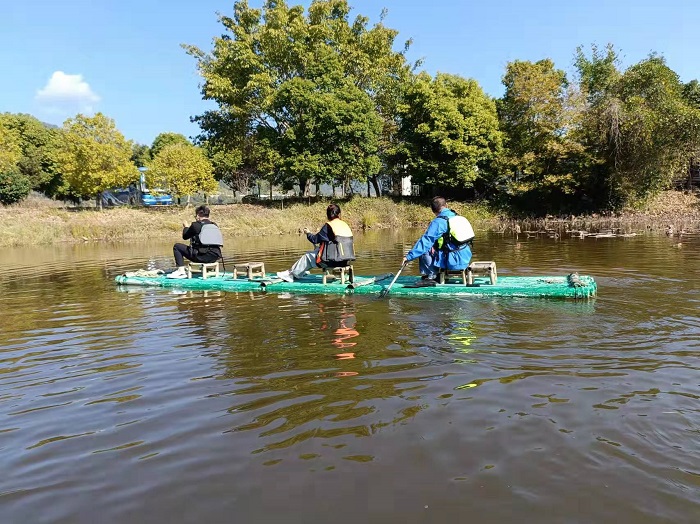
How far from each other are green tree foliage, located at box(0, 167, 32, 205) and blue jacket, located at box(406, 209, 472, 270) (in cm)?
3432

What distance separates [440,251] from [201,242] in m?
5.08

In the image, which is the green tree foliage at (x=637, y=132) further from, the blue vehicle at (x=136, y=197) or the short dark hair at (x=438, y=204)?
the blue vehicle at (x=136, y=197)

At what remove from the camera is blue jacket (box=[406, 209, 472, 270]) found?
27.7 ft

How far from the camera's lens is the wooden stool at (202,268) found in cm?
1092

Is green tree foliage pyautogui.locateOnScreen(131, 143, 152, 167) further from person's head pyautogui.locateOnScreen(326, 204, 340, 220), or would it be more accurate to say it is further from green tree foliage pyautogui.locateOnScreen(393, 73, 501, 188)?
person's head pyautogui.locateOnScreen(326, 204, 340, 220)

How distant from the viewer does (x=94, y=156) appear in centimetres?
3353

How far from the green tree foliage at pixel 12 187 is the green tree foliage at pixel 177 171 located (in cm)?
815

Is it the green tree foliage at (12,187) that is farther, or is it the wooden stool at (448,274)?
the green tree foliage at (12,187)

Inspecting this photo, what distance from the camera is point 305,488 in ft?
10.4

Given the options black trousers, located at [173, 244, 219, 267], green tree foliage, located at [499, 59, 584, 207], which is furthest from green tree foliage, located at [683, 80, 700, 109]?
black trousers, located at [173, 244, 219, 267]

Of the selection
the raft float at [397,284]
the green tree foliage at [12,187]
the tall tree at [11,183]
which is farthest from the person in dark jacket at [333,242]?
the green tree foliage at [12,187]

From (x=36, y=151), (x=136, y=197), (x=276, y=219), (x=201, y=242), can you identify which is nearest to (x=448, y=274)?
(x=201, y=242)

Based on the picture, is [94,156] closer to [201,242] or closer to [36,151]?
[36,151]

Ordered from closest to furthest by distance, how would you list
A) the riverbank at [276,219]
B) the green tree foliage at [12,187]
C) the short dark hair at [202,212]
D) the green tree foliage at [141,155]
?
1. the short dark hair at [202,212]
2. the riverbank at [276,219]
3. the green tree foliage at [12,187]
4. the green tree foliage at [141,155]
